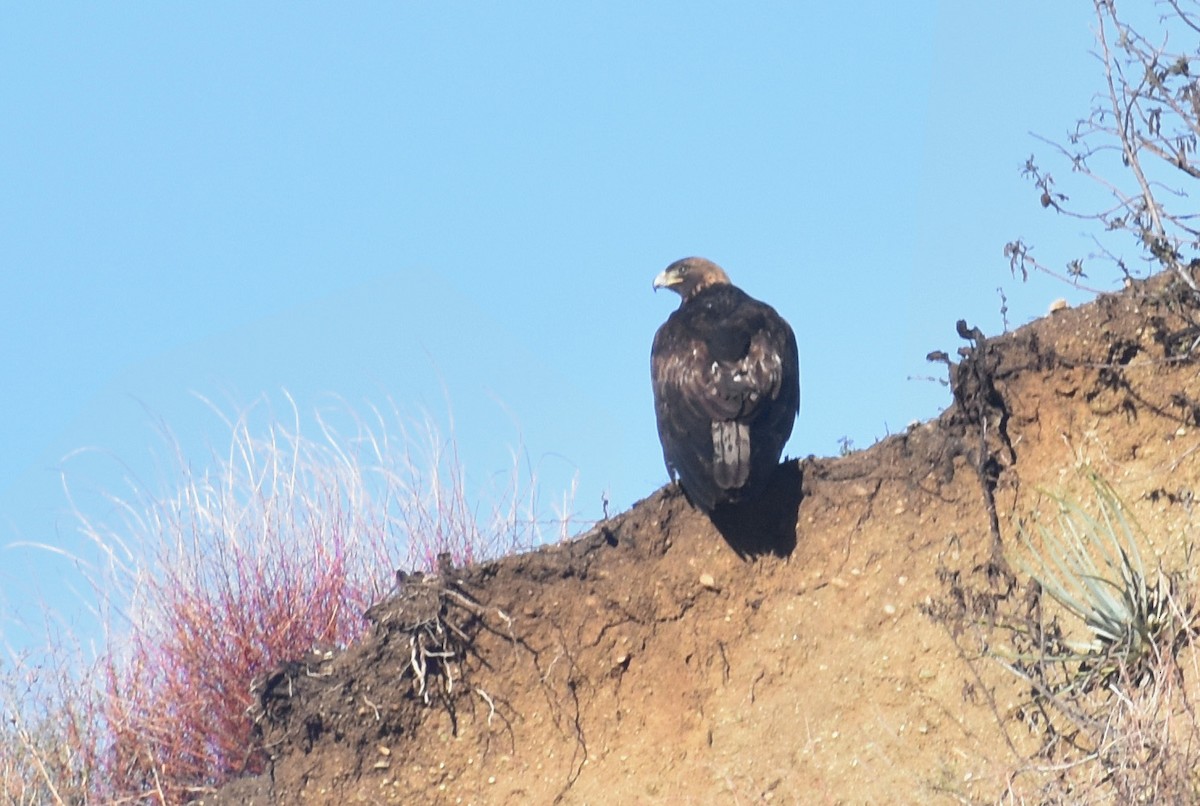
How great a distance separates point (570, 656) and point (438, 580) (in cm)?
84

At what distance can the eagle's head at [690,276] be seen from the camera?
33.5ft

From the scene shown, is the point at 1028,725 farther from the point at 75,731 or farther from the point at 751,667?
the point at 75,731

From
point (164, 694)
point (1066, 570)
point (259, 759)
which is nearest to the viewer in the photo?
point (1066, 570)

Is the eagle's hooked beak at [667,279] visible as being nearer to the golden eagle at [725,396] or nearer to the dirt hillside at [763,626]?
the golden eagle at [725,396]

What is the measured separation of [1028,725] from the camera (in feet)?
23.8

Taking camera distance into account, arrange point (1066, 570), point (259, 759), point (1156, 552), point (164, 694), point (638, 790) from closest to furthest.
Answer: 1. point (1066, 570)
2. point (1156, 552)
3. point (638, 790)
4. point (259, 759)
5. point (164, 694)

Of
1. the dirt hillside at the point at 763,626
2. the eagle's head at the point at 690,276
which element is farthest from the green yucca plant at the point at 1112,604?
the eagle's head at the point at 690,276

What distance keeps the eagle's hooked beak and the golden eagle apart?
1.39 m

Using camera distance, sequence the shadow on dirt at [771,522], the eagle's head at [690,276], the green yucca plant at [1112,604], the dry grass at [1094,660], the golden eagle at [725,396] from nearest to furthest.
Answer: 1. the dry grass at [1094,660]
2. the green yucca plant at [1112,604]
3. the golden eagle at [725,396]
4. the shadow on dirt at [771,522]
5. the eagle's head at [690,276]

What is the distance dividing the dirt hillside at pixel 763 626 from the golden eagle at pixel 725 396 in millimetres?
478

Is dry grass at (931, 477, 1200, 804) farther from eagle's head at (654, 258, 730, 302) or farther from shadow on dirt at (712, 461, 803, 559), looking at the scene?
eagle's head at (654, 258, 730, 302)

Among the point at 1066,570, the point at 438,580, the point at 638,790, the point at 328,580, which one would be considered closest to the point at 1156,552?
the point at 1066,570

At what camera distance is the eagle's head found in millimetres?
10219

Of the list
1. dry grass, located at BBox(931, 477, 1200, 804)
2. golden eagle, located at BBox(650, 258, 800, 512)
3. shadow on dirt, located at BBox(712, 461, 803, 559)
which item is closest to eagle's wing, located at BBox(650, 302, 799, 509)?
golden eagle, located at BBox(650, 258, 800, 512)
